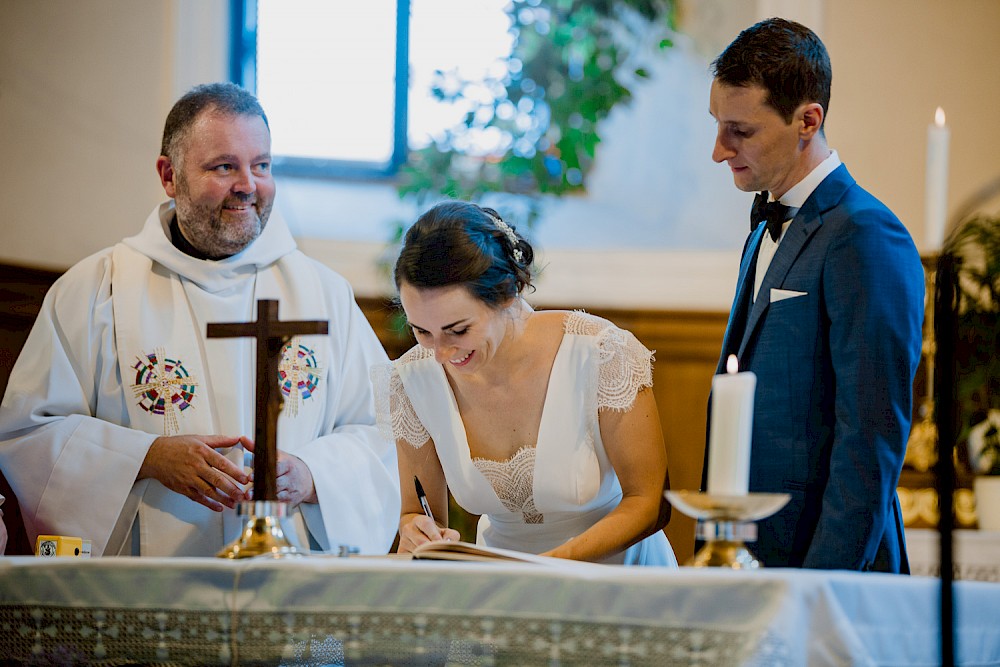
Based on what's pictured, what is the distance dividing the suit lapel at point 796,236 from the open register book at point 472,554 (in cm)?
83

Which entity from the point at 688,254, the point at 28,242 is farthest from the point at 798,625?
the point at 28,242

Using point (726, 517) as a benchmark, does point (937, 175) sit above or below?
above

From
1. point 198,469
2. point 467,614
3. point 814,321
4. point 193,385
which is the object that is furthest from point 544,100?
point 467,614

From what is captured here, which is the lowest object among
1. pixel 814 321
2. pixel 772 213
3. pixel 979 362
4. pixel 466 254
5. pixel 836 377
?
pixel 979 362

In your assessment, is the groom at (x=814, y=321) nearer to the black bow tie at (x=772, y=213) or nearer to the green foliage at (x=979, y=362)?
the black bow tie at (x=772, y=213)

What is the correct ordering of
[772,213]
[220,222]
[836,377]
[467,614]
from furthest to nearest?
1. [220,222]
2. [772,213]
3. [836,377]
4. [467,614]

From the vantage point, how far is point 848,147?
18.1 feet

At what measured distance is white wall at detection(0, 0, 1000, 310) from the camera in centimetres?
534

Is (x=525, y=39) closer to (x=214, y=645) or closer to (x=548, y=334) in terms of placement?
(x=548, y=334)

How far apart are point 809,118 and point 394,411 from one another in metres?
1.36

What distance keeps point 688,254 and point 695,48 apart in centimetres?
119

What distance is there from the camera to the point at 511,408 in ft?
10.3

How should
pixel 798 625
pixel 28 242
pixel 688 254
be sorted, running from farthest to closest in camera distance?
pixel 688 254 < pixel 28 242 < pixel 798 625

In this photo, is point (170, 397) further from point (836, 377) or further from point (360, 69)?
point (360, 69)
